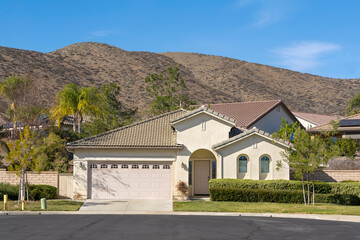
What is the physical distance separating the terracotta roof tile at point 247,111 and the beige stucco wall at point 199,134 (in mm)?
9702

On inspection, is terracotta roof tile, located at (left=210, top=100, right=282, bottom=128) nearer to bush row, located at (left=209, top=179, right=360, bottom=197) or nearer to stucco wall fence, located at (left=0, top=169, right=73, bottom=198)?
bush row, located at (left=209, top=179, right=360, bottom=197)

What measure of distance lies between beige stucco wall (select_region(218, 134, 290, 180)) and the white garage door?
4205 millimetres

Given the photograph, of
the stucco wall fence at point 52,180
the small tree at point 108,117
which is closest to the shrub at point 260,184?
the stucco wall fence at point 52,180

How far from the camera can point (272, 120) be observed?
4753 centimetres

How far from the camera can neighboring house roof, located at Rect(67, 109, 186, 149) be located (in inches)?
1303

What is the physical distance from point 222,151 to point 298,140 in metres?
5.48

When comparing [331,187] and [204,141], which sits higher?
[204,141]

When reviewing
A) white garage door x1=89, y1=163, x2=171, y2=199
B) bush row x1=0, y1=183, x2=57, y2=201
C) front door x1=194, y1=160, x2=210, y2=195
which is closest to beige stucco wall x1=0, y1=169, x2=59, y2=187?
bush row x1=0, y1=183, x2=57, y2=201

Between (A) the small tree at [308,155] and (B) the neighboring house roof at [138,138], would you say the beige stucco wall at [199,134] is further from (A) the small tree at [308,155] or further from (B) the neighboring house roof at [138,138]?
(A) the small tree at [308,155]

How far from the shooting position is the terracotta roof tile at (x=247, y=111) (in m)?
44.4

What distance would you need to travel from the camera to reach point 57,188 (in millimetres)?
33219

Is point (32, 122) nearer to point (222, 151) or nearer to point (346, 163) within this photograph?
point (222, 151)

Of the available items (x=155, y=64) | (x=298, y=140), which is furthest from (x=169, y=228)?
(x=155, y=64)

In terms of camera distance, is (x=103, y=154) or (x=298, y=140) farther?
(x=103, y=154)
